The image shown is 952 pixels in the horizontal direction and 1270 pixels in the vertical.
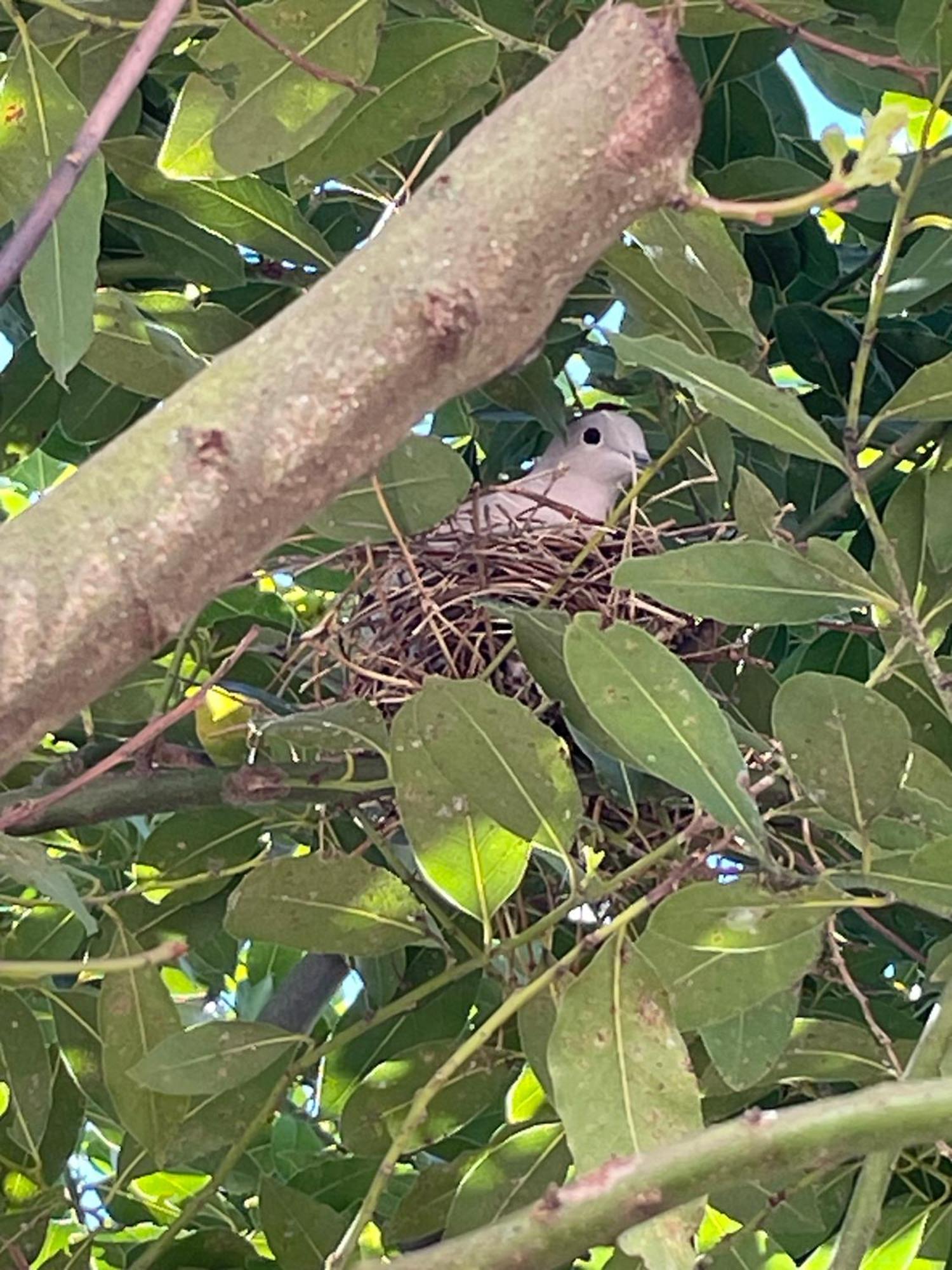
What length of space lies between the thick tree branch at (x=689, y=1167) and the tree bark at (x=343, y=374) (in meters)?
0.23

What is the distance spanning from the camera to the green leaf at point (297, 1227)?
3.88 feet

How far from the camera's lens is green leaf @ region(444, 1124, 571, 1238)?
1.10 meters

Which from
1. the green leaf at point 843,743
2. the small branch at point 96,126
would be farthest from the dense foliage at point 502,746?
the small branch at point 96,126

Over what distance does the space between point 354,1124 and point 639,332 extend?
2.08ft

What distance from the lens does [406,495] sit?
4.01 feet

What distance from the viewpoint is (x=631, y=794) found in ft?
3.87

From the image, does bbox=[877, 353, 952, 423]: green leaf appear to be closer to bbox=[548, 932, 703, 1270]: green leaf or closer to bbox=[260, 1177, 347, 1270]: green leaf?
bbox=[548, 932, 703, 1270]: green leaf

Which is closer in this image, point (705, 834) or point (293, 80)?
point (293, 80)

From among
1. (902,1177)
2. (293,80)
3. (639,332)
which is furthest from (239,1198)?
(293,80)

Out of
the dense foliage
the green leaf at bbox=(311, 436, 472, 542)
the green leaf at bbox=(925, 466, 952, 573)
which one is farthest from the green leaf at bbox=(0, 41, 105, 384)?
the green leaf at bbox=(925, 466, 952, 573)

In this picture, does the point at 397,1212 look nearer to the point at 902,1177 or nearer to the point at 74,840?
the point at 902,1177

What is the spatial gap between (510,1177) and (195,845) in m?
0.41

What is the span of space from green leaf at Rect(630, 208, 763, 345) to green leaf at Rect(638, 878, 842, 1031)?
0.36m

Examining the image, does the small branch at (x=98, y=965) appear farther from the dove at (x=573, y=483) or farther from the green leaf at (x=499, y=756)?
the dove at (x=573, y=483)
